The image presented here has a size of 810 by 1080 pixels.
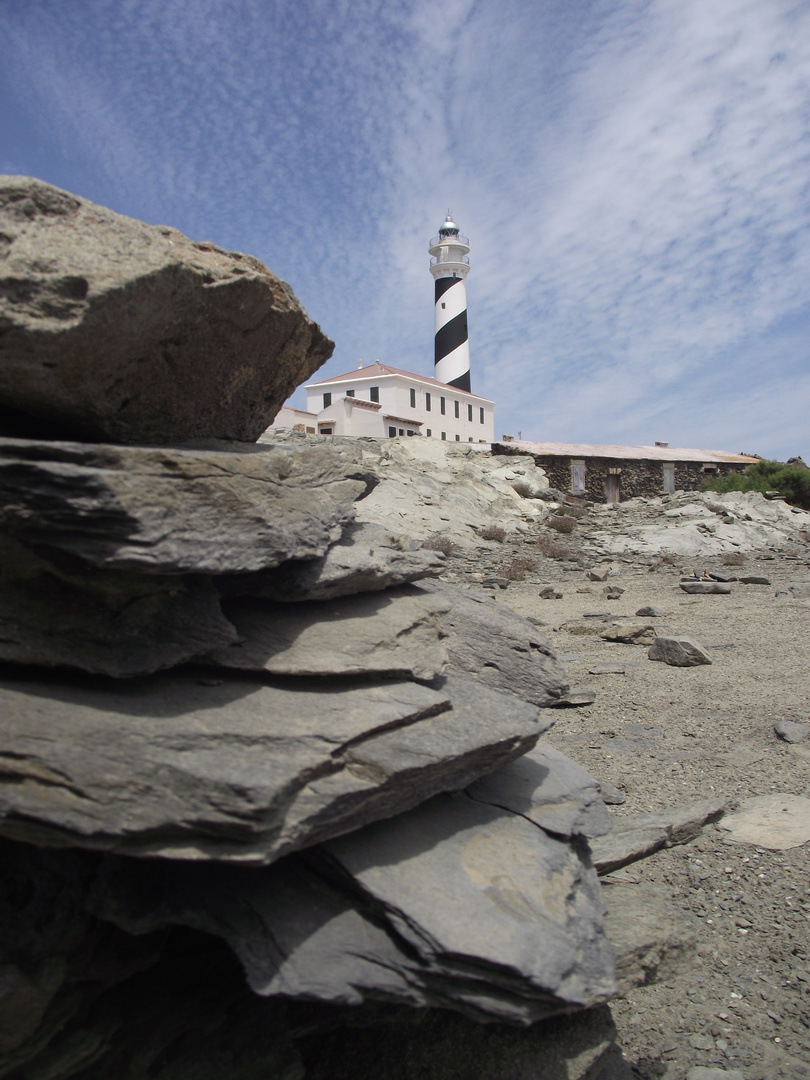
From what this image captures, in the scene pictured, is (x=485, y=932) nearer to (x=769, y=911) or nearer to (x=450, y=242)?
(x=769, y=911)

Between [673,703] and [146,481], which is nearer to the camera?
[146,481]

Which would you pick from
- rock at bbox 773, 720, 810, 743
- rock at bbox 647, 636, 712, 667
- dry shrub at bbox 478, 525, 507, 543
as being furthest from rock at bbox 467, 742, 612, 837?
dry shrub at bbox 478, 525, 507, 543

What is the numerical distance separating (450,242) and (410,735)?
4562 cm

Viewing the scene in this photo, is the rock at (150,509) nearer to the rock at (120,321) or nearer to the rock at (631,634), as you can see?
the rock at (120,321)

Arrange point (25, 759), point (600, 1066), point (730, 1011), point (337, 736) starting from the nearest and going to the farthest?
point (25, 759)
point (337, 736)
point (600, 1066)
point (730, 1011)

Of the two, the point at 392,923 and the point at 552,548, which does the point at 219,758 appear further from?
the point at 552,548

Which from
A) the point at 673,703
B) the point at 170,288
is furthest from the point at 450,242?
the point at 170,288

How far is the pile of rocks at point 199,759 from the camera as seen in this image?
2.23 m

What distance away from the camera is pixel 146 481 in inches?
94.8

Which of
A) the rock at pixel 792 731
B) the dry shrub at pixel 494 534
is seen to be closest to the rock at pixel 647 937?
the rock at pixel 792 731

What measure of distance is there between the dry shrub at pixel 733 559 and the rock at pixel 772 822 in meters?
14.8

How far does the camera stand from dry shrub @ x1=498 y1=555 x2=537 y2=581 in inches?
645

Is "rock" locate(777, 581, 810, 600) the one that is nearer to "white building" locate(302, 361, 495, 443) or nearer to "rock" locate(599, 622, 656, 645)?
"rock" locate(599, 622, 656, 645)

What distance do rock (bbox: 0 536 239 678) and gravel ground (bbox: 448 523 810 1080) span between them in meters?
2.62
